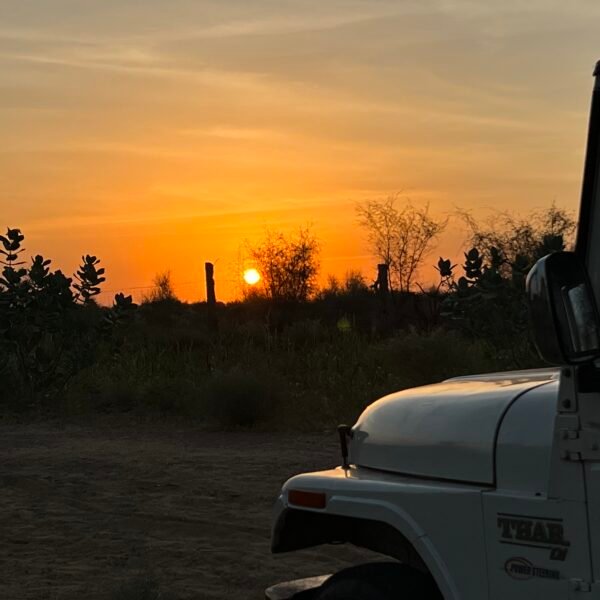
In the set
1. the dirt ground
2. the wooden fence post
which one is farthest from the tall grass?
the wooden fence post

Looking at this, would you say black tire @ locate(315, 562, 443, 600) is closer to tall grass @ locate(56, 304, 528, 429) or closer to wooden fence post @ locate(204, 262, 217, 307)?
tall grass @ locate(56, 304, 528, 429)

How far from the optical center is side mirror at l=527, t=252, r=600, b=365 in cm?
221

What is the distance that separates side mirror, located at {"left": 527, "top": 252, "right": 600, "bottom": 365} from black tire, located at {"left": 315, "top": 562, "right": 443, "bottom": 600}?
108 cm

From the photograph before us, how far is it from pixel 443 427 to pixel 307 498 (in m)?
0.65

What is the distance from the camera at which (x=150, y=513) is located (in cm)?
865

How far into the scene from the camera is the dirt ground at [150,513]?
678cm

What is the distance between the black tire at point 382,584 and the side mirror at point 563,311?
3.56 feet

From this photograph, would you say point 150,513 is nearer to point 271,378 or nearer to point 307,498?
point 307,498

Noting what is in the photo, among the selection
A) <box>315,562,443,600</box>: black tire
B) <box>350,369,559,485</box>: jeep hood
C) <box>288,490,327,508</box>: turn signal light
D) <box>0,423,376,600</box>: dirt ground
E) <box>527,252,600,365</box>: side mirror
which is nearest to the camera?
<box>527,252,600,365</box>: side mirror

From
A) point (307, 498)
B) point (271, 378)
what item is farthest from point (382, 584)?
point (271, 378)

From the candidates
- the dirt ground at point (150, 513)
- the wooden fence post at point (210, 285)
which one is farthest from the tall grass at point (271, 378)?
the wooden fence post at point (210, 285)

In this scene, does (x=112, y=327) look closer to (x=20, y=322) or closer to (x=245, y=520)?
(x=20, y=322)

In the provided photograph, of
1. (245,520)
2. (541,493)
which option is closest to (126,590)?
(245,520)

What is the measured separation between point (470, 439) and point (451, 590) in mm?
400
